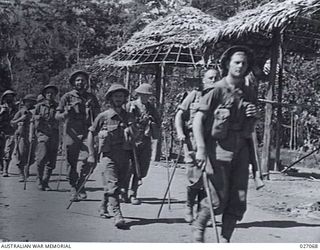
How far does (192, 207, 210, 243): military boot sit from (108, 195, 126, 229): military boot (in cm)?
54

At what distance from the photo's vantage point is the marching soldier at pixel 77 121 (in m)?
3.34

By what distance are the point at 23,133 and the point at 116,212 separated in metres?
1.14

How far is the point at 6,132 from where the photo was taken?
12.4ft

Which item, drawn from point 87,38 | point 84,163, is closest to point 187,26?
point 87,38

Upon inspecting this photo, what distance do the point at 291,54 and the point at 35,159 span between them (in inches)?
79.3

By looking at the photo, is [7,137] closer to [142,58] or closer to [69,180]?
[69,180]

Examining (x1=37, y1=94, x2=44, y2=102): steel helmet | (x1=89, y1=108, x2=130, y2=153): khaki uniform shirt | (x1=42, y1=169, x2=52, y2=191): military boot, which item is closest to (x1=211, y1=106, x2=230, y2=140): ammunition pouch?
(x1=89, y1=108, x2=130, y2=153): khaki uniform shirt

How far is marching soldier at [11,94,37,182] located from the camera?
11.0 ft

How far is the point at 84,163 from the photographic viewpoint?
3719mm

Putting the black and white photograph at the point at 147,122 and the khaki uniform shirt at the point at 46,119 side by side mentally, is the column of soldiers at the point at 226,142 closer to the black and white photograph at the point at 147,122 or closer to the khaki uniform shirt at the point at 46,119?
the black and white photograph at the point at 147,122

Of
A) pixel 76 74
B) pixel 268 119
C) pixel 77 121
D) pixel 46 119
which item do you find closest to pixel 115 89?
pixel 76 74

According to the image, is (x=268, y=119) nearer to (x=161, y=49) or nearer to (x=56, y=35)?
(x=161, y=49)

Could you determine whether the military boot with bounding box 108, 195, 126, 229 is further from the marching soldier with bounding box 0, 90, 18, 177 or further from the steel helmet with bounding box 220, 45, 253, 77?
the steel helmet with bounding box 220, 45, 253, 77

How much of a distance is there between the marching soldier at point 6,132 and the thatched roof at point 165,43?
62 centimetres
